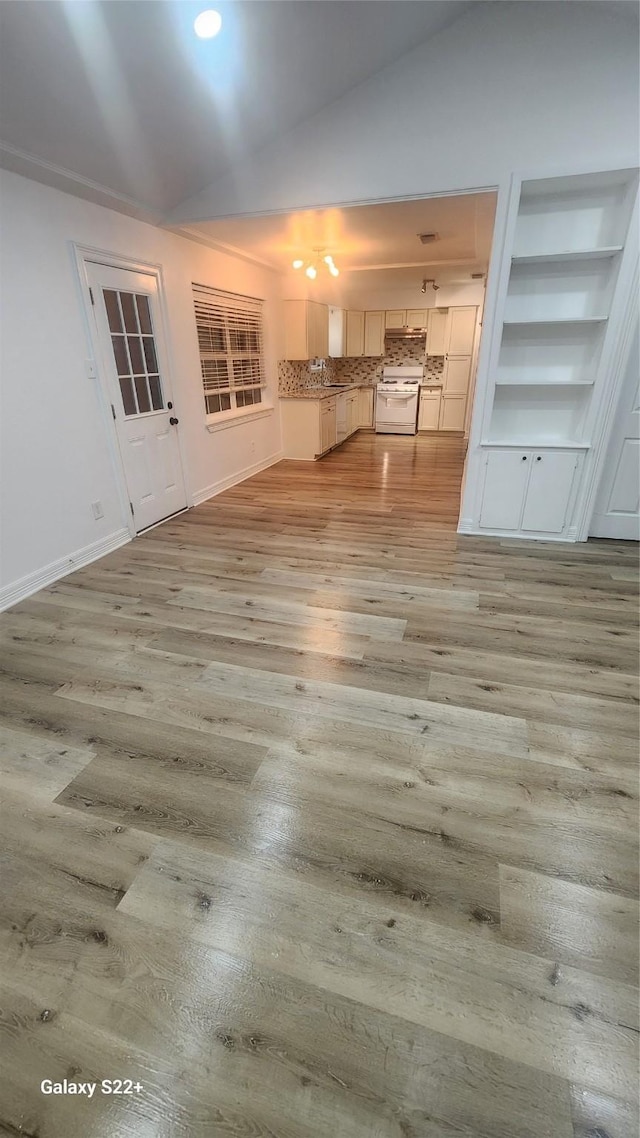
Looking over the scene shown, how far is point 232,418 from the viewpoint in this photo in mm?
5520

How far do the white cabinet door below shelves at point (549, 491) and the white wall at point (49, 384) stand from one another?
3279 millimetres

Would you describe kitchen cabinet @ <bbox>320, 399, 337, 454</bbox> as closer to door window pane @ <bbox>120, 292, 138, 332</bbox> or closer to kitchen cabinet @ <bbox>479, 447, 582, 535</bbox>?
door window pane @ <bbox>120, 292, 138, 332</bbox>

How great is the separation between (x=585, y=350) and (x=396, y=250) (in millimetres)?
2617

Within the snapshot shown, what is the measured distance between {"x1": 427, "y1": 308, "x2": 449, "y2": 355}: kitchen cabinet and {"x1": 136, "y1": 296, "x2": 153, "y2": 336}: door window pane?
5.97 m

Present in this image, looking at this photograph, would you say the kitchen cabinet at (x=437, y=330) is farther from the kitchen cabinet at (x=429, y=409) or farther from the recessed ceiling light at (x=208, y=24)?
the recessed ceiling light at (x=208, y=24)

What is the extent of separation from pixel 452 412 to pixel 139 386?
6498 mm

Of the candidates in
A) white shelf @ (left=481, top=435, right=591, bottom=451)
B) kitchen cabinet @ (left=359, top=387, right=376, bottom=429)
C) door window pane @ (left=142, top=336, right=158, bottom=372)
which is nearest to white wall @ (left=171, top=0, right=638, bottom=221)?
door window pane @ (left=142, top=336, right=158, bottom=372)

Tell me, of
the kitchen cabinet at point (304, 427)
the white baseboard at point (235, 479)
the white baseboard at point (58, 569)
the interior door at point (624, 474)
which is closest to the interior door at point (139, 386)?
the white baseboard at point (58, 569)

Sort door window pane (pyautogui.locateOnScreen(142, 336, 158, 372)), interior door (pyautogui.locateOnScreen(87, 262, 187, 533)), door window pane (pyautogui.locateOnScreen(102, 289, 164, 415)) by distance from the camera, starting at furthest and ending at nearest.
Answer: door window pane (pyautogui.locateOnScreen(142, 336, 158, 372)) → door window pane (pyautogui.locateOnScreen(102, 289, 164, 415)) → interior door (pyautogui.locateOnScreen(87, 262, 187, 533))

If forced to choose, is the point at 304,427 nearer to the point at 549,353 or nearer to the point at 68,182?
the point at 549,353

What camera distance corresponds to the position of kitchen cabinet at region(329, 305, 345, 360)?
8.46m

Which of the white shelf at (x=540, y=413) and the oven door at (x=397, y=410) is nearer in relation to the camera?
the white shelf at (x=540, y=413)

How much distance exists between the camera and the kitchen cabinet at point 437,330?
27.5ft

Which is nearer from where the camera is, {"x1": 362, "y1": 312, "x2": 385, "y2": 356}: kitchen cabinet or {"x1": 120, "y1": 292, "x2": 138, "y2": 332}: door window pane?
{"x1": 120, "y1": 292, "x2": 138, "y2": 332}: door window pane
